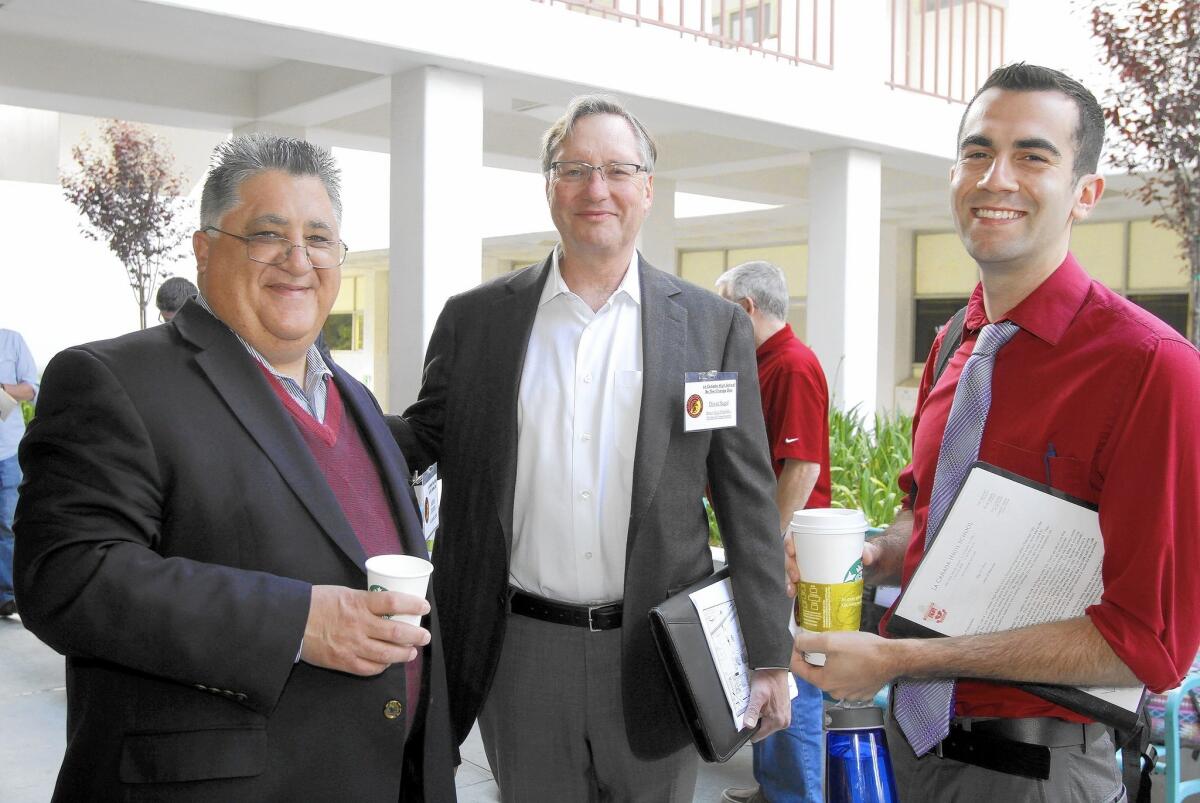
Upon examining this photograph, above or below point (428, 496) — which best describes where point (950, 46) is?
above

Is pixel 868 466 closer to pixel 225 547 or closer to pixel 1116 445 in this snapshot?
pixel 1116 445

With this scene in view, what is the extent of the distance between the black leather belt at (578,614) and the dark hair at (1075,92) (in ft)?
4.29

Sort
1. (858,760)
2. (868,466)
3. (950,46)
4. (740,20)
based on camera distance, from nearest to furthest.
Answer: (858,760) → (868,466) → (740,20) → (950,46)

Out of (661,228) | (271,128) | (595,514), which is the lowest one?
(595,514)

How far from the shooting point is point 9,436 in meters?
6.45

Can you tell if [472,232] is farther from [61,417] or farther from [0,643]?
[61,417]

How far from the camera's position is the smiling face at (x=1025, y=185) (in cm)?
172

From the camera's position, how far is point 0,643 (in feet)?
19.8

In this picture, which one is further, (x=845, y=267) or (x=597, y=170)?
(x=845, y=267)

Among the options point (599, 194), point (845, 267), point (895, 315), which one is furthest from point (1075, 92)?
point (895, 315)

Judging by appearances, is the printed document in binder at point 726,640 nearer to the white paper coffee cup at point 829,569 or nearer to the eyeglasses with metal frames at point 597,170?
the white paper coffee cup at point 829,569

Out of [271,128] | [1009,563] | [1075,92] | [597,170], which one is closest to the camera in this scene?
[1009,563]

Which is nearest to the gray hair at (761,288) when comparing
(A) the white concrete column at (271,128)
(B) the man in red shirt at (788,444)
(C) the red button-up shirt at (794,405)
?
(B) the man in red shirt at (788,444)

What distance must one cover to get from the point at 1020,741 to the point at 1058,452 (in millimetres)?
478
